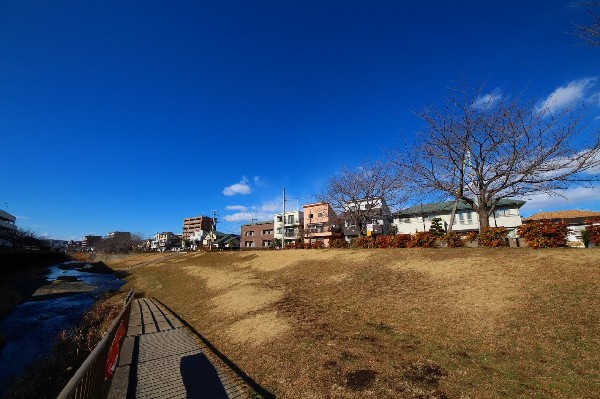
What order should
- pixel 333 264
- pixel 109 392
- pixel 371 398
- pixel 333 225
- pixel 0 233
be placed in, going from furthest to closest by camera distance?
pixel 0 233 → pixel 333 225 → pixel 333 264 → pixel 109 392 → pixel 371 398

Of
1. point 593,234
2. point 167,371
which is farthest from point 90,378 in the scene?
point 593,234

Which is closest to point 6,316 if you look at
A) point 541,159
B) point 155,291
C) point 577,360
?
point 155,291

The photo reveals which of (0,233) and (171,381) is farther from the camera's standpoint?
(0,233)

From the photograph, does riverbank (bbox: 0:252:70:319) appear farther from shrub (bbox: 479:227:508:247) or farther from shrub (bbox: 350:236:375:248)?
shrub (bbox: 479:227:508:247)

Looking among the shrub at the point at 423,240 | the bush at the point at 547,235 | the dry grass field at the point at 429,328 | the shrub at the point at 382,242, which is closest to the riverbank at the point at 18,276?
the dry grass field at the point at 429,328

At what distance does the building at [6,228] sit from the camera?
229 feet

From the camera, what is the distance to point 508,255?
14.5m

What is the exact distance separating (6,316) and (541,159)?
3737 centimetres

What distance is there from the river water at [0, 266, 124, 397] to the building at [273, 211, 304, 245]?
4638 centimetres

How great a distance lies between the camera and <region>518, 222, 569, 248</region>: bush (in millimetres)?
15281

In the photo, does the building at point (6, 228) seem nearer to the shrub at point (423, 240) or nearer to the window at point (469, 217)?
the shrub at point (423, 240)

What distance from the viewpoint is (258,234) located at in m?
82.3

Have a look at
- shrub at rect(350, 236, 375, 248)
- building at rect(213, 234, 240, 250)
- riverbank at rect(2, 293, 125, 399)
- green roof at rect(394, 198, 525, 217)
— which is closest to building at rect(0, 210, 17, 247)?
building at rect(213, 234, 240, 250)

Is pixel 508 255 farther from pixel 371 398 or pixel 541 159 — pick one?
pixel 371 398
